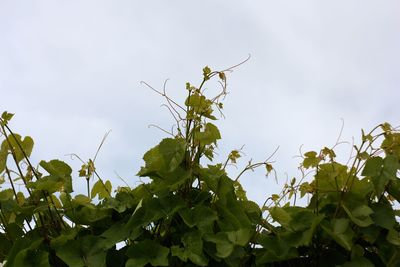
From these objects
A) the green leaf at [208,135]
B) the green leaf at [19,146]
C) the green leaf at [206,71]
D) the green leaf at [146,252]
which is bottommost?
the green leaf at [146,252]

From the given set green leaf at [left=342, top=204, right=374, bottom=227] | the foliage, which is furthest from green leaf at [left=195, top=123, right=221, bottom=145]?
green leaf at [left=342, top=204, right=374, bottom=227]

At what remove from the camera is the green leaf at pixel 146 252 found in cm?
151

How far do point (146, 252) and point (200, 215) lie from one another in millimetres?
175

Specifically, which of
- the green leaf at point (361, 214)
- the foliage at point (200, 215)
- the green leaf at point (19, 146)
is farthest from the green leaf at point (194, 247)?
the green leaf at point (19, 146)

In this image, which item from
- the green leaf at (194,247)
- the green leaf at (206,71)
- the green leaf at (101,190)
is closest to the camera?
the green leaf at (194,247)

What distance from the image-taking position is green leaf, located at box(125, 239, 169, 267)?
1509 mm

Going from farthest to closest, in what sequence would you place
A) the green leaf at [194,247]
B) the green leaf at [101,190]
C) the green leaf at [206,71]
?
the green leaf at [101,190]
the green leaf at [206,71]
the green leaf at [194,247]

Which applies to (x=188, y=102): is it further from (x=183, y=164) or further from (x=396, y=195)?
(x=396, y=195)

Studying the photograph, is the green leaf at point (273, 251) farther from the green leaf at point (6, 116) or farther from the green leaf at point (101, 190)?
the green leaf at point (6, 116)

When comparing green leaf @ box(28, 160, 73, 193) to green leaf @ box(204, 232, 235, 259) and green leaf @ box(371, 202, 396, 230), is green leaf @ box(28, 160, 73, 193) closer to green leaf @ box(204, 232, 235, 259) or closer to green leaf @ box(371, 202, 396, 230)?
green leaf @ box(204, 232, 235, 259)

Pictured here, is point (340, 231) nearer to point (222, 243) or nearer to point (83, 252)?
point (222, 243)

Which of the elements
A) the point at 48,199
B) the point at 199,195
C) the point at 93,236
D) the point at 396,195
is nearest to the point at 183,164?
the point at 199,195

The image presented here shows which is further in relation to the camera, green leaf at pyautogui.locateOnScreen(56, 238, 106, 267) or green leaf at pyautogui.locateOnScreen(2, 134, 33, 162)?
green leaf at pyautogui.locateOnScreen(2, 134, 33, 162)

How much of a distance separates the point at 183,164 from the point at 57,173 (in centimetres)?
37
